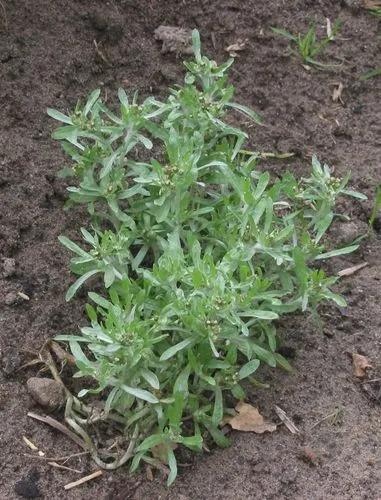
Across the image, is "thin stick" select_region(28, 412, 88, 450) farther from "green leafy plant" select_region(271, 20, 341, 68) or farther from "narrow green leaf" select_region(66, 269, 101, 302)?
"green leafy plant" select_region(271, 20, 341, 68)

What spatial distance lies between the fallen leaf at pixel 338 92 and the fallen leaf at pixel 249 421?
169 cm

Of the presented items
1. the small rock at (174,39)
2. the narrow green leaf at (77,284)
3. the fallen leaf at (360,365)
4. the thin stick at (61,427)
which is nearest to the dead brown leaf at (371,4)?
the small rock at (174,39)

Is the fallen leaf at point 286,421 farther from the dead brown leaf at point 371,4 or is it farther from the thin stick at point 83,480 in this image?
the dead brown leaf at point 371,4

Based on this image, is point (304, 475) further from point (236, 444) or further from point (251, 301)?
point (251, 301)

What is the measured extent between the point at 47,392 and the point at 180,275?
1.82 feet

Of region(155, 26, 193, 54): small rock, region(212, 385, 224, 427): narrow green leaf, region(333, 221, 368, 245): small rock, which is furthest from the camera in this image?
region(155, 26, 193, 54): small rock

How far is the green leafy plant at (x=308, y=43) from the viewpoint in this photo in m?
3.78

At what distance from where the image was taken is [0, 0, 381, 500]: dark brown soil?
248cm

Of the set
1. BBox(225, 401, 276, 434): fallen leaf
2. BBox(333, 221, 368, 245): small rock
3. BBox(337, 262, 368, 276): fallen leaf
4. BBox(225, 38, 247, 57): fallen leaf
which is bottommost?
BBox(225, 401, 276, 434): fallen leaf

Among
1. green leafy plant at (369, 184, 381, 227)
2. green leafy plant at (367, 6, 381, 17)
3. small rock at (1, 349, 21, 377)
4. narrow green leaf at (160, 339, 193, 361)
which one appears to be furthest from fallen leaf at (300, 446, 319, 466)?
green leafy plant at (367, 6, 381, 17)

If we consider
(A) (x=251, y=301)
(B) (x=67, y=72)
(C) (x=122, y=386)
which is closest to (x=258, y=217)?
(A) (x=251, y=301)

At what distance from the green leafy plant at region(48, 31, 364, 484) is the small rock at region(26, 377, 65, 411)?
46 millimetres

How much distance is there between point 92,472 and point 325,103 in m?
2.02

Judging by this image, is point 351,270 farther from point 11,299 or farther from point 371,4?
point 371,4
